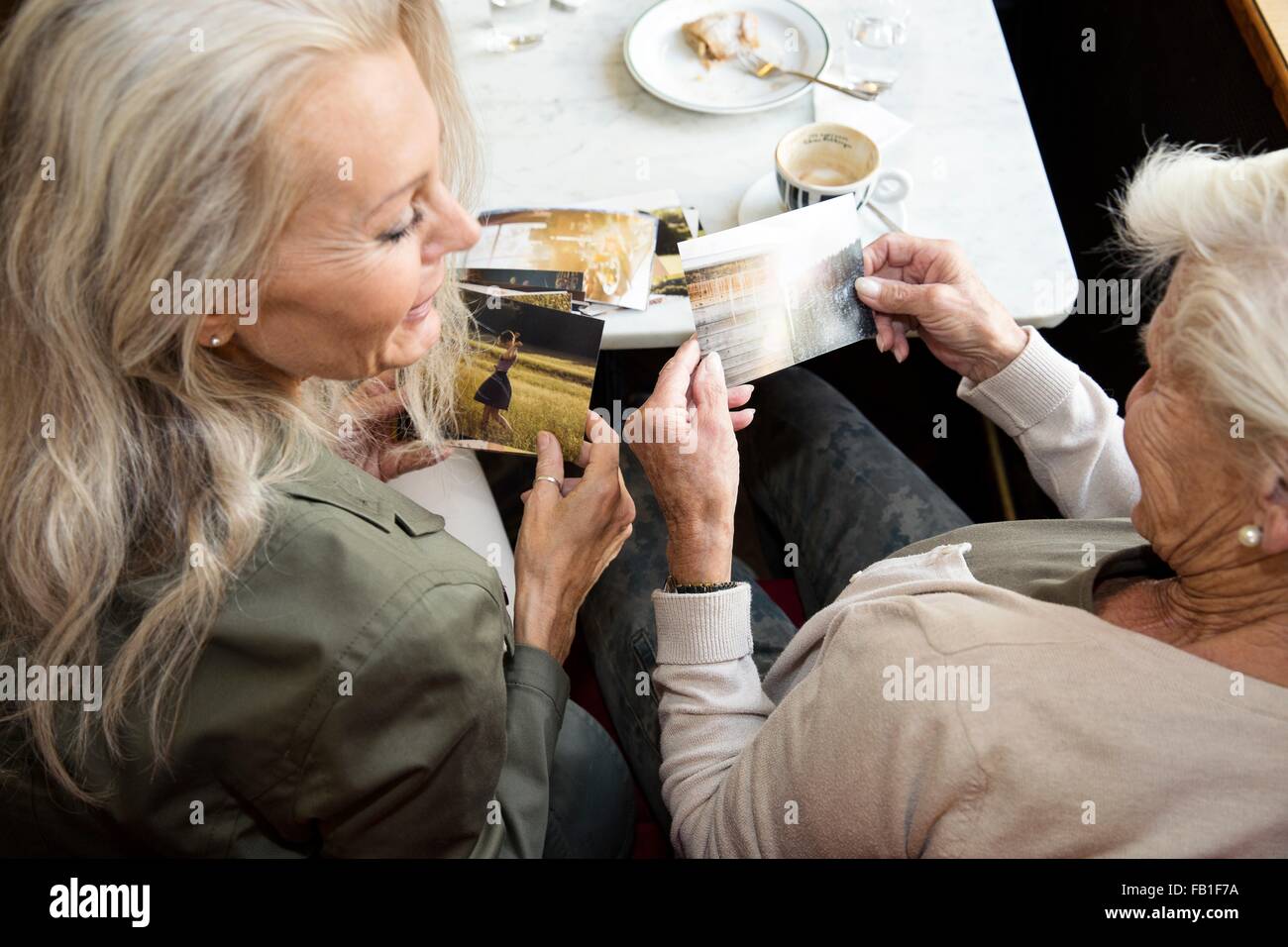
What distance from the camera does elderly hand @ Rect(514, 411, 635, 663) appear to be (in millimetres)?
1209

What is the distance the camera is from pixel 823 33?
1.55 metres

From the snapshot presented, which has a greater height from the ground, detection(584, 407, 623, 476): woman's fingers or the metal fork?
the metal fork

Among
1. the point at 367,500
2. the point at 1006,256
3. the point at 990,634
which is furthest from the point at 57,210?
the point at 1006,256

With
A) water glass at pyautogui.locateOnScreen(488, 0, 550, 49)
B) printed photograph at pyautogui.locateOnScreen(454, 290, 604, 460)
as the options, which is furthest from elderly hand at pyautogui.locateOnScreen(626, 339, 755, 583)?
water glass at pyautogui.locateOnScreen(488, 0, 550, 49)

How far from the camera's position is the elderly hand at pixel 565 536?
121 cm

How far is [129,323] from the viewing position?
2.61ft

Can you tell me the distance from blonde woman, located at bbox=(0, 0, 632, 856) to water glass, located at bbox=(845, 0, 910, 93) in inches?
33.6

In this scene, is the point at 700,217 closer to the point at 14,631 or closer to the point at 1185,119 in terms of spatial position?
the point at 14,631

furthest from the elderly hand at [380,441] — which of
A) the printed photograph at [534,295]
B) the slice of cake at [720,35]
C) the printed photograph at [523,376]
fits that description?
the slice of cake at [720,35]

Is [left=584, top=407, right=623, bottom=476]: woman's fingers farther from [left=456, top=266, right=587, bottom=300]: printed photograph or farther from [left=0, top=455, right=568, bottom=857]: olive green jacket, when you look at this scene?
[left=0, top=455, right=568, bottom=857]: olive green jacket

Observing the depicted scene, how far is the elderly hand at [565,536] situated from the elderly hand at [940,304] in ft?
1.34

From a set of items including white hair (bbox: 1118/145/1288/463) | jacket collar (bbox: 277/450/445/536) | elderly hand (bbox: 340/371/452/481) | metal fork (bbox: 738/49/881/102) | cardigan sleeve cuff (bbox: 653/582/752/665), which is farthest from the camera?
metal fork (bbox: 738/49/881/102)
